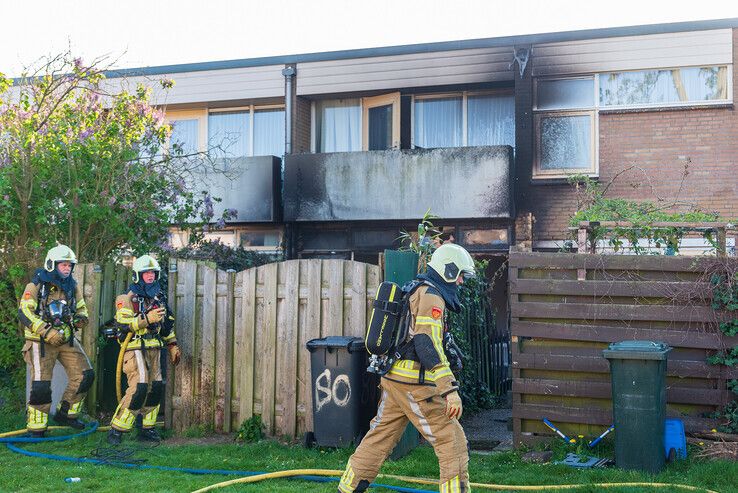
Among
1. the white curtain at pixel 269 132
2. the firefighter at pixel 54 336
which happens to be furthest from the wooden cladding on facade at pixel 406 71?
the firefighter at pixel 54 336

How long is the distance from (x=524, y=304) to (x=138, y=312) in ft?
13.2

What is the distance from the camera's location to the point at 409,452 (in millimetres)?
8281

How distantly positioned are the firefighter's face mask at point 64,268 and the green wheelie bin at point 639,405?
582 centimetres

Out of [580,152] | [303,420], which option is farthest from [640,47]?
[303,420]

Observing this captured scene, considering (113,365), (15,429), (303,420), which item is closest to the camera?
(303,420)

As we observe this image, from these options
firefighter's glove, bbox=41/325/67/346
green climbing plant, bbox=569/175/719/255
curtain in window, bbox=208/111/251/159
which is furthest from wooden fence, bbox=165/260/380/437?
curtain in window, bbox=208/111/251/159

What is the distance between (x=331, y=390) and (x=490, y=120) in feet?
34.4

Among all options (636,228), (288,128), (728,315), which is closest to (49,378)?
(636,228)

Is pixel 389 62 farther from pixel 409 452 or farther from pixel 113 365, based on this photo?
pixel 409 452

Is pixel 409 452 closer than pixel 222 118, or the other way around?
pixel 409 452

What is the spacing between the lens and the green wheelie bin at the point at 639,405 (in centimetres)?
730

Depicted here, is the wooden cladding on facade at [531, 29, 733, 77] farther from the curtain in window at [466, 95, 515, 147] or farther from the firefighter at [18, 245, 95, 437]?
the firefighter at [18, 245, 95, 437]

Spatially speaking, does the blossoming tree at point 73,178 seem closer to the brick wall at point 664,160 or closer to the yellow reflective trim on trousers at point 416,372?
the yellow reflective trim on trousers at point 416,372

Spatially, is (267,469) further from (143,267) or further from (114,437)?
(143,267)
